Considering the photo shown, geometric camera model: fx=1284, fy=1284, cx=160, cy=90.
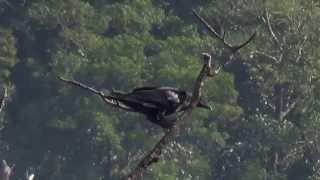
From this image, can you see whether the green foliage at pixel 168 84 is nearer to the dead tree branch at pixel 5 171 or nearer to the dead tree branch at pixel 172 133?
the dead tree branch at pixel 5 171

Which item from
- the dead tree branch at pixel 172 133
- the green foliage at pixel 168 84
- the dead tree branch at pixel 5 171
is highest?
the dead tree branch at pixel 172 133

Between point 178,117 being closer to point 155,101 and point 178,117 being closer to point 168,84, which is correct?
point 155,101

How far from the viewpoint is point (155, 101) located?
302 cm

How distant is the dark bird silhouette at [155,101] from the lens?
3014 millimetres

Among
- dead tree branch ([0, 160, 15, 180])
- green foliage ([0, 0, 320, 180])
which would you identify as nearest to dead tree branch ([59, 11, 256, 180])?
dead tree branch ([0, 160, 15, 180])

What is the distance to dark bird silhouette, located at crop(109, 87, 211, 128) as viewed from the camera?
9.89 feet

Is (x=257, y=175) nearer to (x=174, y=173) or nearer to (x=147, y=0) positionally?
(x=174, y=173)

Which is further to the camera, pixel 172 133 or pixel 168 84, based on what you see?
pixel 168 84

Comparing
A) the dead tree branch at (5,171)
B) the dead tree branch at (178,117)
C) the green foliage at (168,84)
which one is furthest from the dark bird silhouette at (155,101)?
the green foliage at (168,84)

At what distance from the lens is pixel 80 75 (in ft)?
110

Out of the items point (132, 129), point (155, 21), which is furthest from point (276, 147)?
point (155, 21)

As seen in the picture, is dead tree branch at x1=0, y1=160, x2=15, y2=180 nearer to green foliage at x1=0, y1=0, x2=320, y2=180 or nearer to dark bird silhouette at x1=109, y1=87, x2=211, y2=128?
dark bird silhouette at x1=109, y1=87, x2=211, y2=128

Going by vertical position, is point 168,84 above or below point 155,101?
below

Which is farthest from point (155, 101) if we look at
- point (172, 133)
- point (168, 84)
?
point (168, 84)
